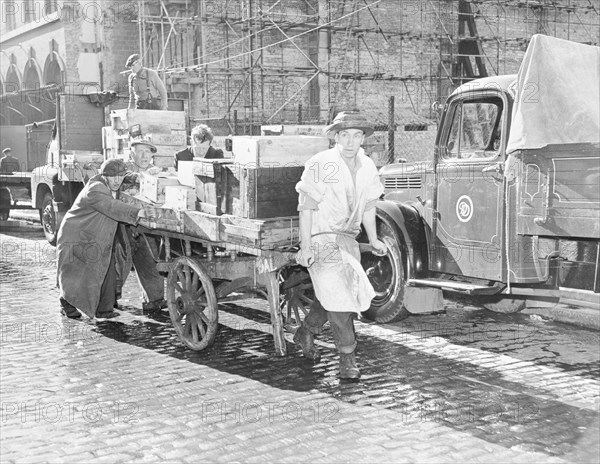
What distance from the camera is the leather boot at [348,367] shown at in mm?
6430

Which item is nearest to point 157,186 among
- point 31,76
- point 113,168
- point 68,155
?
point 113,168

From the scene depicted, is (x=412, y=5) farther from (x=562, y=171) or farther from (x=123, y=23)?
(x=562, y=171)

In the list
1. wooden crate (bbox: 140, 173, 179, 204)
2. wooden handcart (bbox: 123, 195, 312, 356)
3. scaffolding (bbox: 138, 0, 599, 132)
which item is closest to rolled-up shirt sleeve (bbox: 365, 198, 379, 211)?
wooden handcart (bbox: 123, 195, 312, 356)

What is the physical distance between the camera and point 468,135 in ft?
26.0

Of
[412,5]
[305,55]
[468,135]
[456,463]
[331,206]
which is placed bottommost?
[456,463]

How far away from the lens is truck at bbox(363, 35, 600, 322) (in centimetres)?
661

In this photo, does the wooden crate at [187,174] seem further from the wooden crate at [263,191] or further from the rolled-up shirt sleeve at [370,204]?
the rolled-up shirt sleeve at [370,204]

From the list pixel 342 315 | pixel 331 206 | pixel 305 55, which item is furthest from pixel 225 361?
pixel 305 55

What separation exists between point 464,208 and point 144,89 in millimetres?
7886

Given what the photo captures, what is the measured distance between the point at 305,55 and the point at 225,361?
21.1m

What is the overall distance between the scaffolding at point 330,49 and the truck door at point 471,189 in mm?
16770

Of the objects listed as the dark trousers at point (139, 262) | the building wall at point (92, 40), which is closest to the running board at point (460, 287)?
the dark trousers at point (139, 262)

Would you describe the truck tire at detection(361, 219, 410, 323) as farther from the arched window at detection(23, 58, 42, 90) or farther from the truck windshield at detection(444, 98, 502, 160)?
the arched window at detection(23, 58, 42, 90)

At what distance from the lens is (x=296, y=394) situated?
240 inches
